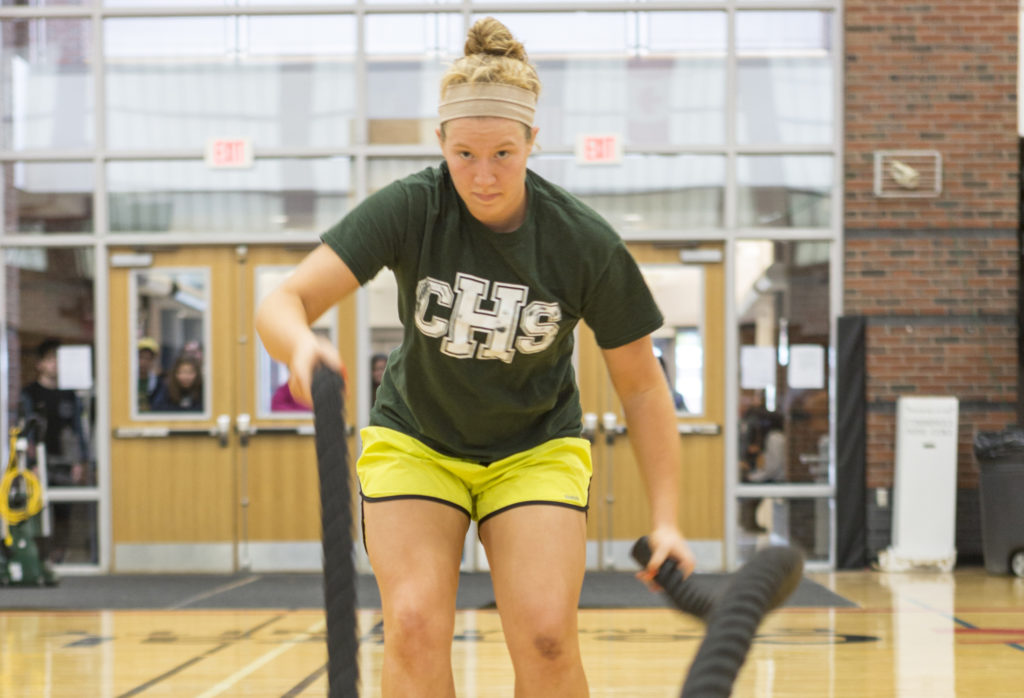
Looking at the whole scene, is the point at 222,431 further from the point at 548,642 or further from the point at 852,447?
the point at 548,642

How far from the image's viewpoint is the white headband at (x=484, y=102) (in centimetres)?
191

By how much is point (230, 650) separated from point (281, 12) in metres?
4.86

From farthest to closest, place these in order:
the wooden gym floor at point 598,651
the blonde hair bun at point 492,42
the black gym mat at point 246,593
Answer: the black gym mat at point 246,593 < the wooden gym floor at point 598,651 < the blonde hair bun at point 492,42

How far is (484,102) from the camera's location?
1914mm

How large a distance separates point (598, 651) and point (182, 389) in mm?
4317

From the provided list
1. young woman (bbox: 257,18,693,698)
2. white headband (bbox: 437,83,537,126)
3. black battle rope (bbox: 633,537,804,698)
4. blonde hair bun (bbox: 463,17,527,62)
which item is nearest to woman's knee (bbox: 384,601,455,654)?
young woman (bbox: 257,18,693,698)

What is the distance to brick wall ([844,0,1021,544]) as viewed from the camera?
7.64 meters

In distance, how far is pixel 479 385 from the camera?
2.17 meters

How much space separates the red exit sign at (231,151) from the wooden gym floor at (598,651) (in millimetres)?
3315

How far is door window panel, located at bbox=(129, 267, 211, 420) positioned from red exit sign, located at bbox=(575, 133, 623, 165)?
2.86 metres

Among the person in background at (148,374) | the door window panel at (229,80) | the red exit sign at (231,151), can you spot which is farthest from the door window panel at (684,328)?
the person in background at (148,374)

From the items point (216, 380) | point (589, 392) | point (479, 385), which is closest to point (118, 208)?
point (216, 380)

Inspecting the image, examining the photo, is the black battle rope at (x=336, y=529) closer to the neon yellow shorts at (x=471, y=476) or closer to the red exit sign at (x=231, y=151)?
the neon yellow shorts at (x=471, y=476)

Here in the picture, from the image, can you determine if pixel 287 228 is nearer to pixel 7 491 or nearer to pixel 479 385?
pixel 7 491
